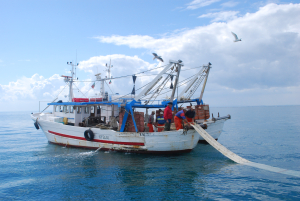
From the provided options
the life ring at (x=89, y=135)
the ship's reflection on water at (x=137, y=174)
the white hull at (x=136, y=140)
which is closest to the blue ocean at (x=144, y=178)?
the ship's reflection on water at (x=137, y=174)

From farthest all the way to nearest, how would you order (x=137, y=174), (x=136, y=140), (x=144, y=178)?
(x=136, y=140), (x=137, y=174), (x=144, y=178)

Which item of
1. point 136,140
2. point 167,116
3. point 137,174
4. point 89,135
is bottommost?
point 137,174

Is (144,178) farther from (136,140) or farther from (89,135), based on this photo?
(89,135)

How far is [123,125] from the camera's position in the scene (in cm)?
1462

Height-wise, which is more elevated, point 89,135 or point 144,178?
point 89,135

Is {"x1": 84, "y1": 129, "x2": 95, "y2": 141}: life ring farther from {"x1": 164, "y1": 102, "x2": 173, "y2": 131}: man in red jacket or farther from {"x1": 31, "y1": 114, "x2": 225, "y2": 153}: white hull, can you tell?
{"x1": 164, "y1": 102, "x2": 173, "y2": 131}: man in red jacket

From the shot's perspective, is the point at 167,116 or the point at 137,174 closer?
the point at 137,174

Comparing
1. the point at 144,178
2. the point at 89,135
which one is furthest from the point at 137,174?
the point at 89,135

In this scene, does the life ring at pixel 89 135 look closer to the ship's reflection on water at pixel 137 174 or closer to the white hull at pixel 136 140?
the white hull at pixel 136 140

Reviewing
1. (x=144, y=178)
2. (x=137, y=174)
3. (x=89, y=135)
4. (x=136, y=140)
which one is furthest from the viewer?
(x=89, y=135)

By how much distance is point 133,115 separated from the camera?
14414 mm

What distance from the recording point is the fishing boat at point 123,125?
45.6 feet

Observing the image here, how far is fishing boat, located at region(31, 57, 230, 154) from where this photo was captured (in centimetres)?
1390

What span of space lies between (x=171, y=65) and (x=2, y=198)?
11842 millimetres
